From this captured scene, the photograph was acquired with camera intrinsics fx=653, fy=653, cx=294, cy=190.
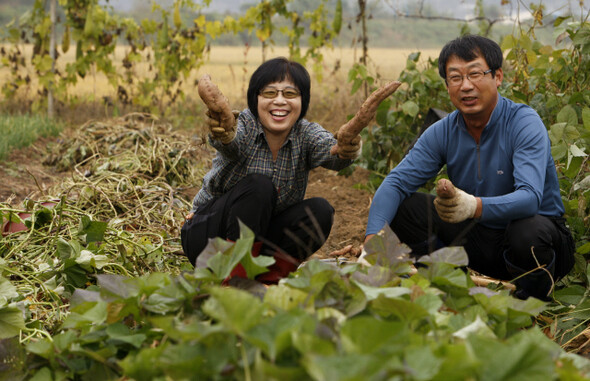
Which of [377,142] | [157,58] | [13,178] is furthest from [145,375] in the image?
[157,58]

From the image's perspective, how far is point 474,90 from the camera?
2.30 m

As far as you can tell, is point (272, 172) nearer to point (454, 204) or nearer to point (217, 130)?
point (217, 130)

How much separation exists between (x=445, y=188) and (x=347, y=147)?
403 mm

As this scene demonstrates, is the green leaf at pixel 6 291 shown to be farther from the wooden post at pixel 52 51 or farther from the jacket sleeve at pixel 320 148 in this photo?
the wooden post at pixel 52 51

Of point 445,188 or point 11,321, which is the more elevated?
point 445,188

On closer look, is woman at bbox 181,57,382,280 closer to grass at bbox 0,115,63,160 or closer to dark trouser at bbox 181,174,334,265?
dark trouser at bbox 181,174,334,265

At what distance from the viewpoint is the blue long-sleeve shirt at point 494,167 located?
85.0 inches

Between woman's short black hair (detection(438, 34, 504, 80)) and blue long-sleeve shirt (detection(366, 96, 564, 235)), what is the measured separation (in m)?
0.15

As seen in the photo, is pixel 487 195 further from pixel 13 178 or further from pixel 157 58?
pixel 157 58

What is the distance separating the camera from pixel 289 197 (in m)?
2.55

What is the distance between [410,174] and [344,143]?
1.21ft

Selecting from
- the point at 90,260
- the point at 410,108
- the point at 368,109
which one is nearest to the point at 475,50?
the point at 368,109

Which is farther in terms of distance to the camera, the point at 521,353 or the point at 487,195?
the point at 487,195

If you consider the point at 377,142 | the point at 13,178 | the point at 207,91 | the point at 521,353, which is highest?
the point at 207,91
